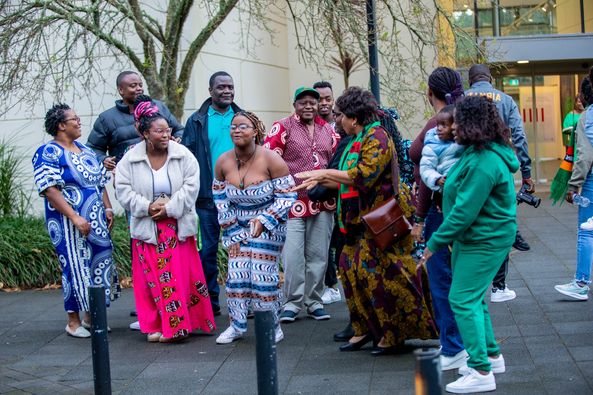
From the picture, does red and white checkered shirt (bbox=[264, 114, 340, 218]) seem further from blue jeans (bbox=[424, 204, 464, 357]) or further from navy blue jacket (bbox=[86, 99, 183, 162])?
blue jeans (bbox=[424, 204, 464, 357])

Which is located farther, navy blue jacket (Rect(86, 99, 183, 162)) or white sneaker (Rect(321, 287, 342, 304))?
white sneaker (Rect(321, 287, 342, 304))

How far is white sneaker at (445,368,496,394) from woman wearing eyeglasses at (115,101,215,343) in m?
2.76

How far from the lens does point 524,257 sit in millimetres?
12047

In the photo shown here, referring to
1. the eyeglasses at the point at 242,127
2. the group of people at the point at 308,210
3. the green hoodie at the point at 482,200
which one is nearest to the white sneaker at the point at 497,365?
the group of people at the point at 308,210

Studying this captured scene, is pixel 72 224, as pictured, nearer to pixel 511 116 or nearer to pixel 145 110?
pixel 145 110

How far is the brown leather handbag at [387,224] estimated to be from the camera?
23.6 feet

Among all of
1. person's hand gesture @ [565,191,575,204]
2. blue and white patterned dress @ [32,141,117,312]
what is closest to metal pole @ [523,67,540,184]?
person's hand gesture @ [565,191,575,204]

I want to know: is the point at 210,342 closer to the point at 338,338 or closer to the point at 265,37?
the point at 338,338

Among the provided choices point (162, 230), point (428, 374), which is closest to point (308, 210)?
point (162, 230)

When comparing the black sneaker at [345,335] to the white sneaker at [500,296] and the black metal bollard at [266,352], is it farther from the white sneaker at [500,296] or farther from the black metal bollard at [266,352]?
the black metal bollard at [266,352]

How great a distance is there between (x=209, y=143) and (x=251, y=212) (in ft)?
4.82

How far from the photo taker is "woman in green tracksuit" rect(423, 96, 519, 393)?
20.0 feet

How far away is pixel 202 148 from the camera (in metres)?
9.29

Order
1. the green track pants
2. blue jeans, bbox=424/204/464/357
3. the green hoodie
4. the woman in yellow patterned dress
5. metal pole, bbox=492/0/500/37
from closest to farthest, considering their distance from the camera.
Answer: the green hoodie < the green track pants < blue jeans, bbox=424/204/464/357 < the woman in yellow patterned dress < metal pole, bbox=492/0/500/37
